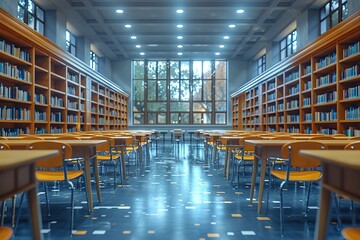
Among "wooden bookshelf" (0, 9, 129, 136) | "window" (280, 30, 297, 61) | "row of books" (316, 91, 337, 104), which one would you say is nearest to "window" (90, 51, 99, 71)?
"wooden bookshelf" (0, 9, 129, 136)

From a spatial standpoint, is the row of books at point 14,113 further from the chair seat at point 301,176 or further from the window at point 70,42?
the window at point 70,42

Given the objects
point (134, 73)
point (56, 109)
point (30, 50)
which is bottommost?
point (56, 109)

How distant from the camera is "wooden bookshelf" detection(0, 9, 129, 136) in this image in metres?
5.33

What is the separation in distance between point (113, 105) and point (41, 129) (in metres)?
7.00

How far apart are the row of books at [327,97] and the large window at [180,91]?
378 inches

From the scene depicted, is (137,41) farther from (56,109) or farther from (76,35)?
(56,109)

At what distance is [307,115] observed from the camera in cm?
768

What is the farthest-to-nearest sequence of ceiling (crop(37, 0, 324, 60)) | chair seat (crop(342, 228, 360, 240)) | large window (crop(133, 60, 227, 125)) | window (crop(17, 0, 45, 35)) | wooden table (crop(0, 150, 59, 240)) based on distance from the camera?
1. large window (crop(133, 60, 227, 125))
2. ceiling (crop(37, 0, 324, 60))
3. window (crop(17, 0, 45, 35))
4. chair seat (crop(342, 228, 360, 240))
5. wooden table (crop(0, 150, 59, 240))

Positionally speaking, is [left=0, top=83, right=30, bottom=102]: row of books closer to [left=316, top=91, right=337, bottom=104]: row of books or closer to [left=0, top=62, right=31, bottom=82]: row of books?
[left=0, top=62, right=31, bottom=82]: row of books

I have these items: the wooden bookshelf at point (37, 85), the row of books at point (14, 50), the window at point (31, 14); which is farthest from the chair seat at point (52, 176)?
the window at point (31, 14)

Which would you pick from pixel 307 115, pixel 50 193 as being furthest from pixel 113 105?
pixel 50 193

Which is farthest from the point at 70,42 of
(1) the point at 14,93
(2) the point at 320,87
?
(2) the point at 320,87

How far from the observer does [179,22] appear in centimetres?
1025

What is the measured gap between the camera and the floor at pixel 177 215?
2340 millimetres
